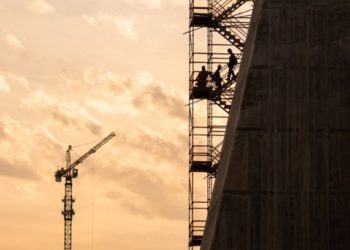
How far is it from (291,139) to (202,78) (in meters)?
18.0

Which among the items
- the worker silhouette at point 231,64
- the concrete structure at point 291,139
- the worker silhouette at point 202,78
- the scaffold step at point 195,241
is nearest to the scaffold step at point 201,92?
the worker silhouette at point 202,78

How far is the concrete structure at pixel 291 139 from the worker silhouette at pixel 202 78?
16.5 metres

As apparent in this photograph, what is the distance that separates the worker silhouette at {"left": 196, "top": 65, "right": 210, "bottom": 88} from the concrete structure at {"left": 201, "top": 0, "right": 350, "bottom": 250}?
16.5m

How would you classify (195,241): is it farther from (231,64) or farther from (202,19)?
(202,19)

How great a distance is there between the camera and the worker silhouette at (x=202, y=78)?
69.9m

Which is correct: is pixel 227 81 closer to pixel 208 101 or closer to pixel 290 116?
pixel 208 101

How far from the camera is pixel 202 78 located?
70250mm

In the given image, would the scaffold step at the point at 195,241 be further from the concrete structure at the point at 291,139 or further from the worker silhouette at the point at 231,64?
the concrete structure at the point at 291,139

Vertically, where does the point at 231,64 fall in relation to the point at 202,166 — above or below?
above

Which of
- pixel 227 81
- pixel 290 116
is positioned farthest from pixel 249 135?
pixel 227 81

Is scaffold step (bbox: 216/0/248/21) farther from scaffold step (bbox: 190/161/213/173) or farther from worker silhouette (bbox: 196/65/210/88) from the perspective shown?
scaffold step (bbox: 190/161/213/173)

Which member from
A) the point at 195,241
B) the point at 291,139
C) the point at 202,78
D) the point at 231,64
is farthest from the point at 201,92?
the point at 291,139

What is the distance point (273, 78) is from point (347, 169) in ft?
13.5

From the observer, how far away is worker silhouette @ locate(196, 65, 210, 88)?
69.9 metres
